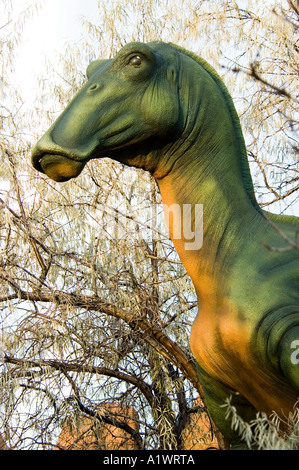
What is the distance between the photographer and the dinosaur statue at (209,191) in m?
2.31

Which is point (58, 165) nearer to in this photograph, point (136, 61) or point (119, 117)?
point (119, 117)

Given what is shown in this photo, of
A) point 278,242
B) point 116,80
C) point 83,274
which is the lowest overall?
point 278,242

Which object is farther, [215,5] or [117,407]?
[215,5]

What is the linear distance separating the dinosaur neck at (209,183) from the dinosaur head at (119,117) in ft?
0.25

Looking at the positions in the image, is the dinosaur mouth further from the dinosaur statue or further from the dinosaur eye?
the dinosaur eye

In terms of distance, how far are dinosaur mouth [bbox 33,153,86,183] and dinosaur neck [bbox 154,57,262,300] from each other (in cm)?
32

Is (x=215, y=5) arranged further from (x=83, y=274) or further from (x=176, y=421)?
(x=176, y=421)

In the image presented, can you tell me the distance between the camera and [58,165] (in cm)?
241

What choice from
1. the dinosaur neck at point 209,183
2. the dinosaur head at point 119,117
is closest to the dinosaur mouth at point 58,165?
the dinosaur head at point 119,117

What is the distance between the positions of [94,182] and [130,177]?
12.8 inches

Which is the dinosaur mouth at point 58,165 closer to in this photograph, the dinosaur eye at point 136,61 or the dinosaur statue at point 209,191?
the dinosaur statue at point 209,191

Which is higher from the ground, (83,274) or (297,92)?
(297,92)
